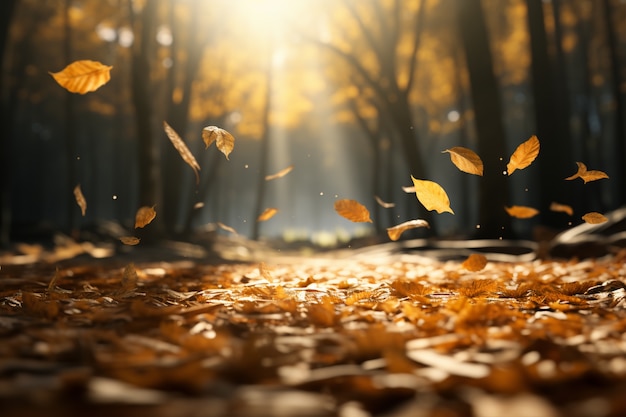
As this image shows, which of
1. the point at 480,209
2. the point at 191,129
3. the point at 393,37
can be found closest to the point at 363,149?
the point at 191,129

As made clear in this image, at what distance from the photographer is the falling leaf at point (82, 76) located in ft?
9.92

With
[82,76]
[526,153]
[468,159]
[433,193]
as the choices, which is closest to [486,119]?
[526,153]

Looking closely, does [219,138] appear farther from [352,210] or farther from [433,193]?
[433,193]

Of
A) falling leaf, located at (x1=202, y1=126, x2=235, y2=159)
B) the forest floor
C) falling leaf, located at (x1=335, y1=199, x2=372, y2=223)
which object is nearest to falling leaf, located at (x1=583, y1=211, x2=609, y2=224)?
the forest floor

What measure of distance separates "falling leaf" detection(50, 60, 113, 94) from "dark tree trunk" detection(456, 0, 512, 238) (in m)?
6.54

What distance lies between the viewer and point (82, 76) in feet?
10.2

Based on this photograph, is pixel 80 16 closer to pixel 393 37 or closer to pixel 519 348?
pixel 393 37

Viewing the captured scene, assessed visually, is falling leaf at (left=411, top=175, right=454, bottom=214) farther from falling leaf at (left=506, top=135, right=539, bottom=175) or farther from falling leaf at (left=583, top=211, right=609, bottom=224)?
falling leaf at (left=583, top=211, right=609, bottom=224)

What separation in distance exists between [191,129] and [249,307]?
88.9ft

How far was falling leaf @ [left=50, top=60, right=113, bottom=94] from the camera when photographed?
3023mm

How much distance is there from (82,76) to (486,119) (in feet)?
22.5

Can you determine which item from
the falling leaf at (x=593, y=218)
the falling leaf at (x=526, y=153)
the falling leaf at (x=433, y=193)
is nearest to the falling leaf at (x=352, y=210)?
the falling leaf at (x=433, y=193)

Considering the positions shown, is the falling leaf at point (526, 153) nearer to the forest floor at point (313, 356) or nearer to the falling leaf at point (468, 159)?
the falling leaf at point (468, 159)

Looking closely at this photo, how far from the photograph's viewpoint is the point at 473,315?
2211 millimetres
